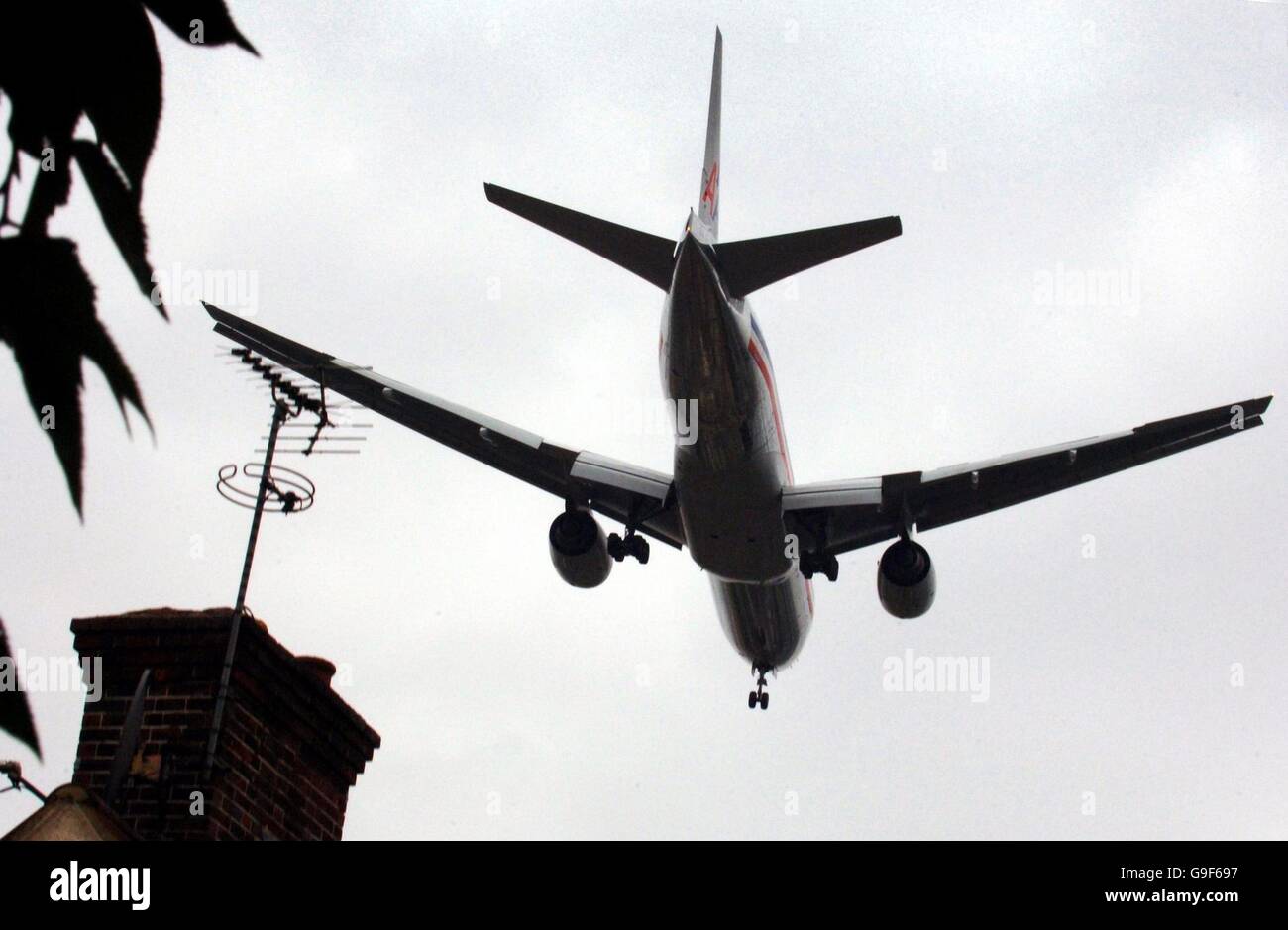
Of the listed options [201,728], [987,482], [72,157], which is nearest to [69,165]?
[72,157]

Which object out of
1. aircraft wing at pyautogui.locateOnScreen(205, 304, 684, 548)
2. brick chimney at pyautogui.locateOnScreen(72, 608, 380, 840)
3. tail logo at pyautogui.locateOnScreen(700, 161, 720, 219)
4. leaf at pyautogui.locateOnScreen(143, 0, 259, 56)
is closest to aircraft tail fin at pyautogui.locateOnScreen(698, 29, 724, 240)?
tail logo at pyautogui.locateOnScreen(700, 161, 720, 219)

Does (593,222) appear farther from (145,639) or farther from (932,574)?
(145,639)

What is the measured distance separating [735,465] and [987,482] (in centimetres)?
589

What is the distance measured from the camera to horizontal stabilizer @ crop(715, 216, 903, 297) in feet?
65.8

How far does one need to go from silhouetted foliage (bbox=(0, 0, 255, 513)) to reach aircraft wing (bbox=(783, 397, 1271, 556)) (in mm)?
21231

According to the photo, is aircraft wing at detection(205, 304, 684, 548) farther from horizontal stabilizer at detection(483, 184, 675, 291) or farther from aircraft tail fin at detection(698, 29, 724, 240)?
aircraft tail fin at detection(698, 29, 724, 240)

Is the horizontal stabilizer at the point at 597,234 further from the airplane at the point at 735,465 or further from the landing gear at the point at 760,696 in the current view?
the landing gear at the point at 760,696

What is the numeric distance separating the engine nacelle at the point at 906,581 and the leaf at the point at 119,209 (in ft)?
72.9

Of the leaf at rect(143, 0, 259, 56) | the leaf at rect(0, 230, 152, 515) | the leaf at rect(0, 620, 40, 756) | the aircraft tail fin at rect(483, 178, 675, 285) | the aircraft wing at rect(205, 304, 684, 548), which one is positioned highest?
the aircraft tail fin at rect(483, 178, 675, 285)
